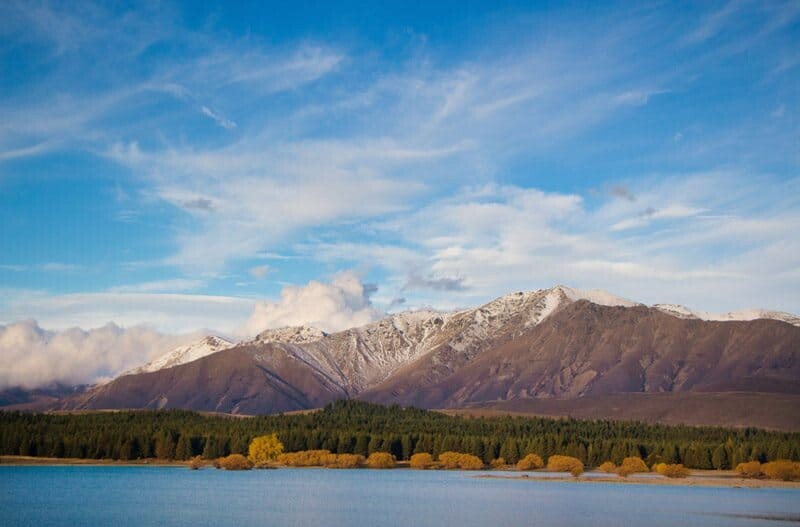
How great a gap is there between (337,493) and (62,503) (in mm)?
43318

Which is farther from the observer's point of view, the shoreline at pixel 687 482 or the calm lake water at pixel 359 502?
the shoreline at pixel 687 482

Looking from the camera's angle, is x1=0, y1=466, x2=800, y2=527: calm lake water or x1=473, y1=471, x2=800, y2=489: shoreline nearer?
x1=0, y1=466, x2=800, y2=527: calm lake water

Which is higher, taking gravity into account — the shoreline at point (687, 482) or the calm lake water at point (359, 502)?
the shoreline at point (687, 482)

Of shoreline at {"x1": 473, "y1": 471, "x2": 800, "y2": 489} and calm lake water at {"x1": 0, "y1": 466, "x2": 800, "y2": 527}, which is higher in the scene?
shoreline at {"x1": 473, "y1": 471, "x2": 800, "y2": 489}

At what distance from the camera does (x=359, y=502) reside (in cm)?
13625

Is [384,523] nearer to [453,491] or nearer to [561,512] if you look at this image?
[561,512]

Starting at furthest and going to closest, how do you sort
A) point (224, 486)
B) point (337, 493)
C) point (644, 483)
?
point (644, 483)
point (224, 486)
point (337, 493)

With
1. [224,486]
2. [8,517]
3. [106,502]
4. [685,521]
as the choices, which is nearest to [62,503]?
[106,502]

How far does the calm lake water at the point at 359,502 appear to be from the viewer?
370 feet

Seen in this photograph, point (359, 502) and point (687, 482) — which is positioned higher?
point (687, 482)

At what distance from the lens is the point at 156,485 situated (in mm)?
161250

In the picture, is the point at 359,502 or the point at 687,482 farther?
the point at 687,482

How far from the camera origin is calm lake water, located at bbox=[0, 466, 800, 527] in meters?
113

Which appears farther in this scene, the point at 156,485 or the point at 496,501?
the point at 156,485
